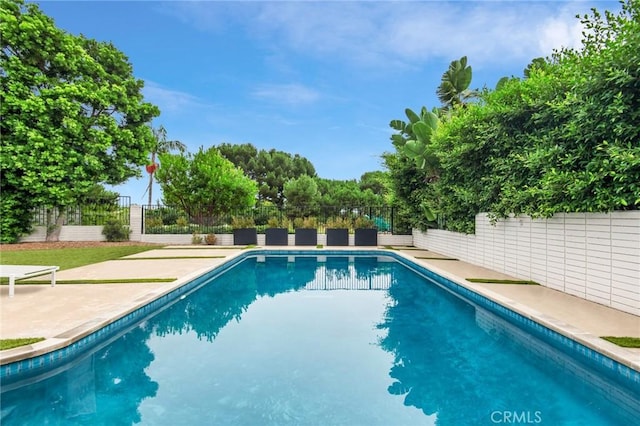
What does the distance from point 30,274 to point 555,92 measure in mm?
9697

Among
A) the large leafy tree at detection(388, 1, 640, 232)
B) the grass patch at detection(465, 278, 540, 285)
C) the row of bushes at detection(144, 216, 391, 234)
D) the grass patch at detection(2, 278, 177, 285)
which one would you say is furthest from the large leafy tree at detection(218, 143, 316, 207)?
the grass patch at detection(465, 278, 540, 285)

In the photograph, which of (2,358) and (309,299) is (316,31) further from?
(2,358)

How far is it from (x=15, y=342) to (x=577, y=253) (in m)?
7.88

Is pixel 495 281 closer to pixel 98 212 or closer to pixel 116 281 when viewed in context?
pixel 116 281

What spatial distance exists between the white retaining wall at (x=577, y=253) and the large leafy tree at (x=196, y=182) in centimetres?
1344

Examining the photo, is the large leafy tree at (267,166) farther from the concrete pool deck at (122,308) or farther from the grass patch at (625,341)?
the grass patch at (625,341)

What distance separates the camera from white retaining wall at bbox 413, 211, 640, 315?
16.7 feet

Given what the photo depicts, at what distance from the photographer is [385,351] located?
15.0ft

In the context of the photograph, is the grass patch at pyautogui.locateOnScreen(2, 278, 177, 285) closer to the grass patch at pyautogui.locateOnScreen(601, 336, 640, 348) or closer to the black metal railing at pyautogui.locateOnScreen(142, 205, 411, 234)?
the grass patch at pyautogui.locateOnScreen(601, 336, 640, 348)

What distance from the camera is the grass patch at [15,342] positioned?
3.57 m

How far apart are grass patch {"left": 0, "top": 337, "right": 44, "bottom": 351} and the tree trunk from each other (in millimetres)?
15315

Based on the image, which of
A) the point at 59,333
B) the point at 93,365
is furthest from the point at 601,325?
the point at 59,333

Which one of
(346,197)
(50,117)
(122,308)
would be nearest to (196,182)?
(50,117)

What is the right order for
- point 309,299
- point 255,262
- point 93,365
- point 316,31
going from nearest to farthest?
point 93,365 → point 309,299 → point 255,262 → point 316,31
